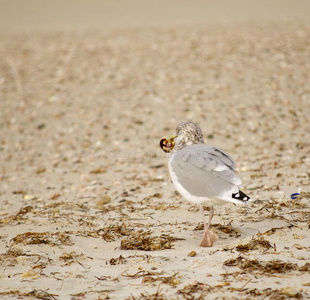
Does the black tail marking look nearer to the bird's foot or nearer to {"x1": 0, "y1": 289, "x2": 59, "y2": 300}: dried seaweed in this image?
the bird's foot

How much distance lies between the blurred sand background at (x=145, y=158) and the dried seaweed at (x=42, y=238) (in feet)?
0.05

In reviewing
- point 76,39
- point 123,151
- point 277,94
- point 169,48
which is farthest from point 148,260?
point 76,39

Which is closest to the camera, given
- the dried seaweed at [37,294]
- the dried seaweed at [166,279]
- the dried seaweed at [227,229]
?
the dried seaweed at [37,294]

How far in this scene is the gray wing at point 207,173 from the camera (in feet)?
16.0

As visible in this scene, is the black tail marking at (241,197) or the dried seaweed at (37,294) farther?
the black tail marking at (241,197)

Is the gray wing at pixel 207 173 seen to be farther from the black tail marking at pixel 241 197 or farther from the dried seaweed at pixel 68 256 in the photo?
the dried seaweed at pixel 68 256

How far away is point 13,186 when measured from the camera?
9000 millimetres

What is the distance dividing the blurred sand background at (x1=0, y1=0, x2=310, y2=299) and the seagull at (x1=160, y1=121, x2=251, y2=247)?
46 centimetres

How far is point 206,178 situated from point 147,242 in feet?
3.18

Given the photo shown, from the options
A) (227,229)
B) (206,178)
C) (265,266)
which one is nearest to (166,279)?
(265,266)

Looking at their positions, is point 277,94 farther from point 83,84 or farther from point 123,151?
point 83,84

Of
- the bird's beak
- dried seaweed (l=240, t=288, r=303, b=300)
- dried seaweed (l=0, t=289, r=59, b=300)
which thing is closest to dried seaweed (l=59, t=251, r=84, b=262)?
dried seaweed (l=0, t=289, r=59, b=300)

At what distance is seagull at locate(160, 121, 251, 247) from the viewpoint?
485 cm

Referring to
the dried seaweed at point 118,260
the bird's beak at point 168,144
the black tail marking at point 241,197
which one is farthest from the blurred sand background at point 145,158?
the bird's beak at point 168,144
